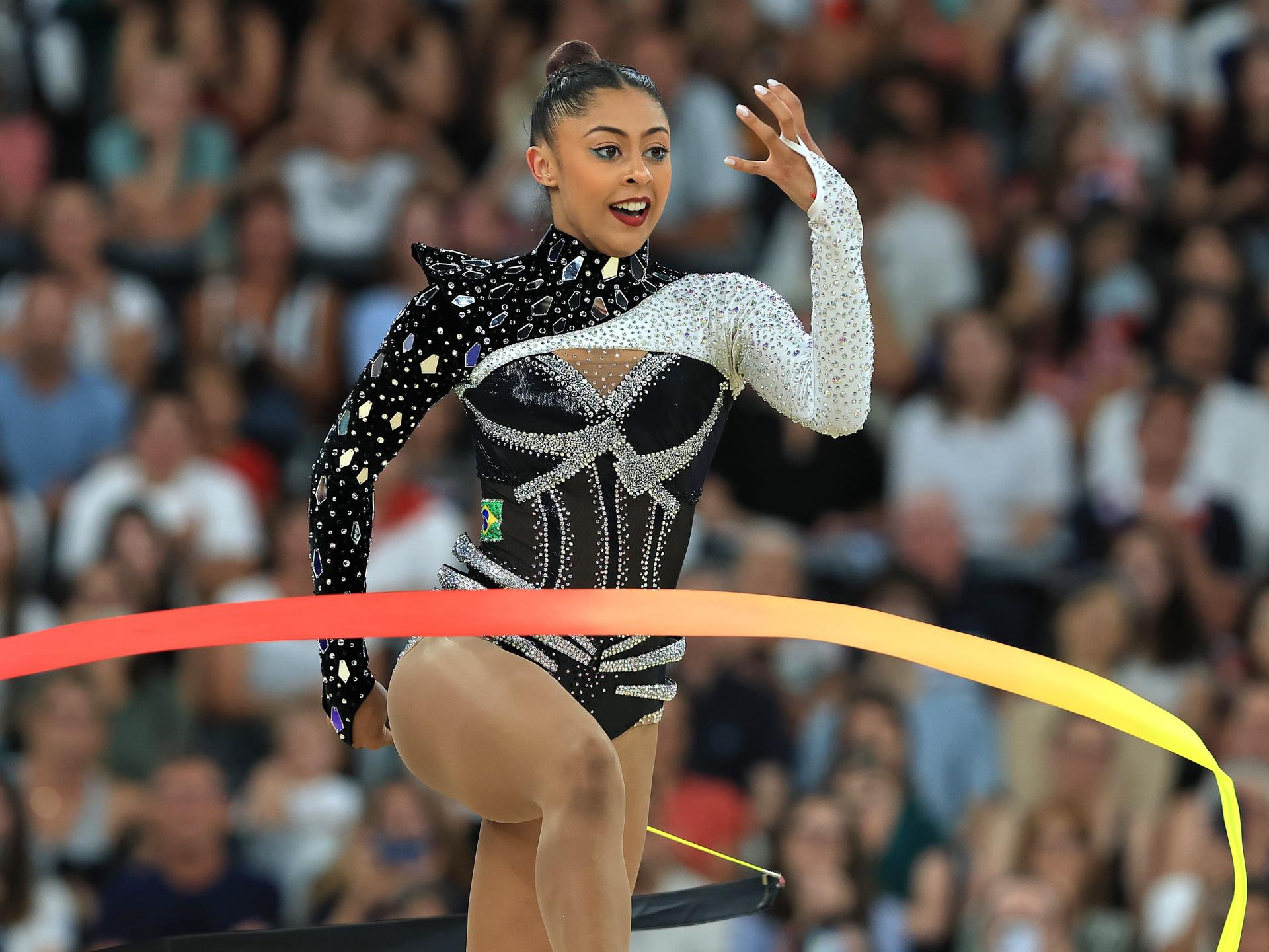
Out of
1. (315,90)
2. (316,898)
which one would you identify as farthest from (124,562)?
(315,90)

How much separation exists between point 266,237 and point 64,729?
2.04m

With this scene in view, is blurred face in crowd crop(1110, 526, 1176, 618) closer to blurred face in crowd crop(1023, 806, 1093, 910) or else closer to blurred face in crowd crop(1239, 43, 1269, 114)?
blurred face in crowd crop(1023, 806, 1093, 910)

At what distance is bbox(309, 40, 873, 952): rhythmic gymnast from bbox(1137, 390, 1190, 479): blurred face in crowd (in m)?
3.74

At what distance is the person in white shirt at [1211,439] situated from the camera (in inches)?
257

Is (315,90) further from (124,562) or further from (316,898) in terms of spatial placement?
(316,898)

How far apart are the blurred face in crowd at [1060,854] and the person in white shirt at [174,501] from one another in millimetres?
2528

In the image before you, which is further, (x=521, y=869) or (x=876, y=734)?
(x=876, y=734)

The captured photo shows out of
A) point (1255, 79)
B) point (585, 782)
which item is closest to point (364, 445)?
point (585, 782)

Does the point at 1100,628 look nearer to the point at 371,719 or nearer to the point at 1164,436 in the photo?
the point at 1164,436

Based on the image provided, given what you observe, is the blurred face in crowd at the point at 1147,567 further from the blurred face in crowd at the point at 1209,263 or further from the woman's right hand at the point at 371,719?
the woman's right hand at the point at 371,719

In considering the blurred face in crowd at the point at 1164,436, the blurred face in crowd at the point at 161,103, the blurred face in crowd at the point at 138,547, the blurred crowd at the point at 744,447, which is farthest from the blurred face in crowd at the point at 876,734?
the blurred face in crowd at the point at 161,103

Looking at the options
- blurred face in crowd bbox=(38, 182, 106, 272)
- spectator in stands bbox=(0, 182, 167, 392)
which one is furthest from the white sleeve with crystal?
blurred face in crowd bbox=(38, 182, 106, 272)

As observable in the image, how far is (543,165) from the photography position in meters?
3.11

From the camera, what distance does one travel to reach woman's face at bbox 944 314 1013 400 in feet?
21.6
